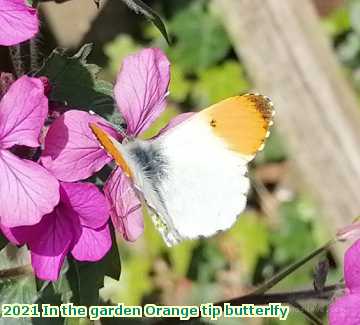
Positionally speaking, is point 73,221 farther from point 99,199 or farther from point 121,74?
point 121,74

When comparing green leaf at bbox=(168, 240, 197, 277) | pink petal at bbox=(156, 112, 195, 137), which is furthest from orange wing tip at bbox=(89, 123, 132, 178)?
green leaf at bbox=(168, 240, 197, 277)

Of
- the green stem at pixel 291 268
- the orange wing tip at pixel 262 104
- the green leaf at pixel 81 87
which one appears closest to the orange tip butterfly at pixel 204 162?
the orange wing tip at pixel 262 104

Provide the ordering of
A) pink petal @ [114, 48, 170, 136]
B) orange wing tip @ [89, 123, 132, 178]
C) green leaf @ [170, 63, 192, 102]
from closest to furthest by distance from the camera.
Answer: orange wing tip @ [89, 123, 132, 178] → pink petal @ [114, 48, 170, 136] → green leaf @ [170, 63, 192, 102]

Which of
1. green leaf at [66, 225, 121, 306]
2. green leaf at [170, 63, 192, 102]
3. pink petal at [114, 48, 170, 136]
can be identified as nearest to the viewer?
pink petal at [114, 48, 170, 136]

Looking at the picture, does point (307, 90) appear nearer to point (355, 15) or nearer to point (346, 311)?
point (355, 15)

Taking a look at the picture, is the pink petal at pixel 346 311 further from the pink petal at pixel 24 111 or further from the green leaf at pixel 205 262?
the green leaf at pixel 205 262

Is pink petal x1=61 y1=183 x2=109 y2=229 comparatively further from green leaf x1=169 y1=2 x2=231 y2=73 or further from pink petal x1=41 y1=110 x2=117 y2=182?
green leaf x1=169 y1=2 x2=231 y2=73

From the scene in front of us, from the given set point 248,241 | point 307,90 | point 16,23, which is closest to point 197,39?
point 307,90
